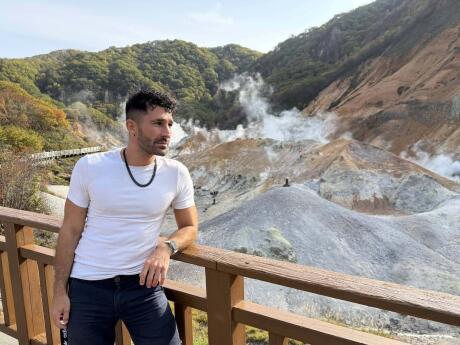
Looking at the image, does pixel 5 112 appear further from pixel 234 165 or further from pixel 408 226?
pixel 408 226

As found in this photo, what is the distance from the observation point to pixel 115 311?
1.93 m

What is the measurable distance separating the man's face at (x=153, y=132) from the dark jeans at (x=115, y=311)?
58cm

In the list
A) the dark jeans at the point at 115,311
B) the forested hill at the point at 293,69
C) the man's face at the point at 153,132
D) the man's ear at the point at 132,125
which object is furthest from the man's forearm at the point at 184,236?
the forested hill at the point at 293,69

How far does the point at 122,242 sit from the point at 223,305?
1.73ft

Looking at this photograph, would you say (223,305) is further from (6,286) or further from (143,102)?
(6,286)

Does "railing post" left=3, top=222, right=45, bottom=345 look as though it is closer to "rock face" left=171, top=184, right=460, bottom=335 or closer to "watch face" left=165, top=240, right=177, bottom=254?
"watch face" left=165, top=240, right=177, bottom=254

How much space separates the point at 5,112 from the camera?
29922 mm

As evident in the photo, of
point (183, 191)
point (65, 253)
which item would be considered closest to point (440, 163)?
point (183, 191)

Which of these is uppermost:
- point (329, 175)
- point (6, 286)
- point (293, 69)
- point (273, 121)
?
point (293, 69)

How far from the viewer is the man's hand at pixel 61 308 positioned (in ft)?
6.33

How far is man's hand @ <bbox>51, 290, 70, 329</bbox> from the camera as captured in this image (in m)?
1.93

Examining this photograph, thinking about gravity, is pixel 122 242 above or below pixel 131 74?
below

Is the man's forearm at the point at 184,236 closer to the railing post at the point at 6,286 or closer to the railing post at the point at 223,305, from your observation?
the railing post at the point at 223,305

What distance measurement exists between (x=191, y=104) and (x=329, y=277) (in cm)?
6868
